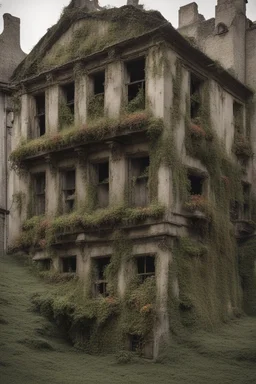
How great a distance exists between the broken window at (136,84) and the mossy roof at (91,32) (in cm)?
122

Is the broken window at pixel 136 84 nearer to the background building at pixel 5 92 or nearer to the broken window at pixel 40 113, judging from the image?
the broken window at pixel 40 113

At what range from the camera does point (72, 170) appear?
32.3m

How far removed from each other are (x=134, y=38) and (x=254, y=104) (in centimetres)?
797

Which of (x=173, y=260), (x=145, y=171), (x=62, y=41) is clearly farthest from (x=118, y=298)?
(x=62, y=41)

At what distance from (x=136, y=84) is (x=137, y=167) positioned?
12.0ft

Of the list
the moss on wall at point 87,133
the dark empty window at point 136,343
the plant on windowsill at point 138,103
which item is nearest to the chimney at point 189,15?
the plant on windowsill at point 138,103

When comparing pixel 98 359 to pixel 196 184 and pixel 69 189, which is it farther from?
pixel 196 184

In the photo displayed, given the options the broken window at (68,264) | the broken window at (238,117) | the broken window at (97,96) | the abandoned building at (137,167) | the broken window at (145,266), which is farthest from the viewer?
the broken window at (238,117)

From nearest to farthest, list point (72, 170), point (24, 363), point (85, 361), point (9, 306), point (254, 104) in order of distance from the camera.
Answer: point (24, 363) < point (85, 361) < point (9, 306) < point (72, 170) < point (254, 104)

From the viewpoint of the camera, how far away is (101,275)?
29.9 m

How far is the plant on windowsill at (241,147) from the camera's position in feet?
108

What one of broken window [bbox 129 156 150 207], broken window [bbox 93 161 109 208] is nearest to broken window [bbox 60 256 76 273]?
broken window [bbox 93 161 109 208]

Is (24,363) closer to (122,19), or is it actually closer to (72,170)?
(72,170)

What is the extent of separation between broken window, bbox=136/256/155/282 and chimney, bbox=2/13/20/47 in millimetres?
16620
